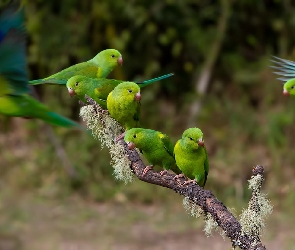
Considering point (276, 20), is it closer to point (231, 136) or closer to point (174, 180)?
point (231, 136)

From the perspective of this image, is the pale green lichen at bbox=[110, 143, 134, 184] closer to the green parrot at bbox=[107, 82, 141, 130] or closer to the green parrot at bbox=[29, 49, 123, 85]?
the green parrot at bbox=[107, 82, 141, 130]

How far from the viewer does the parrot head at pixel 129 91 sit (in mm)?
1472

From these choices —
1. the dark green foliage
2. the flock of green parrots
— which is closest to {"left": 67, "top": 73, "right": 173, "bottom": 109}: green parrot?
the flock of green parrots

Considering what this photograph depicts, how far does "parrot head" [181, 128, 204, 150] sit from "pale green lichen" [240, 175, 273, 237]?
147 millimetres

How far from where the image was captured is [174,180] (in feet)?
4.72

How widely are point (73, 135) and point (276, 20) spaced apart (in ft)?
8.24

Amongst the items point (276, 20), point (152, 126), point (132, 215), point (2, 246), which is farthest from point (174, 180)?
point (276, 20)

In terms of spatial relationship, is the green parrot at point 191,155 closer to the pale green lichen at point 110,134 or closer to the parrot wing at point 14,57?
the pale green lichen at point 110,134

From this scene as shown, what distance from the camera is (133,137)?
4.84 ft

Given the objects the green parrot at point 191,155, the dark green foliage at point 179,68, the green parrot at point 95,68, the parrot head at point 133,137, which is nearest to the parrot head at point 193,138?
the green parrot at point 191,155

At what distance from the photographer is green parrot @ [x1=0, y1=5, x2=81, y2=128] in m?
1.59

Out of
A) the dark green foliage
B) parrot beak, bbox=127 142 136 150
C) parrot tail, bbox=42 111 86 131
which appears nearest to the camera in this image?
parrot beak, bbox=127 142 136 150

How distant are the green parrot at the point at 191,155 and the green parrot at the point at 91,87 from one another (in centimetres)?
21

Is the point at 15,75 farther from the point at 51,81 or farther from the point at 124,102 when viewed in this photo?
the point at 124,102
